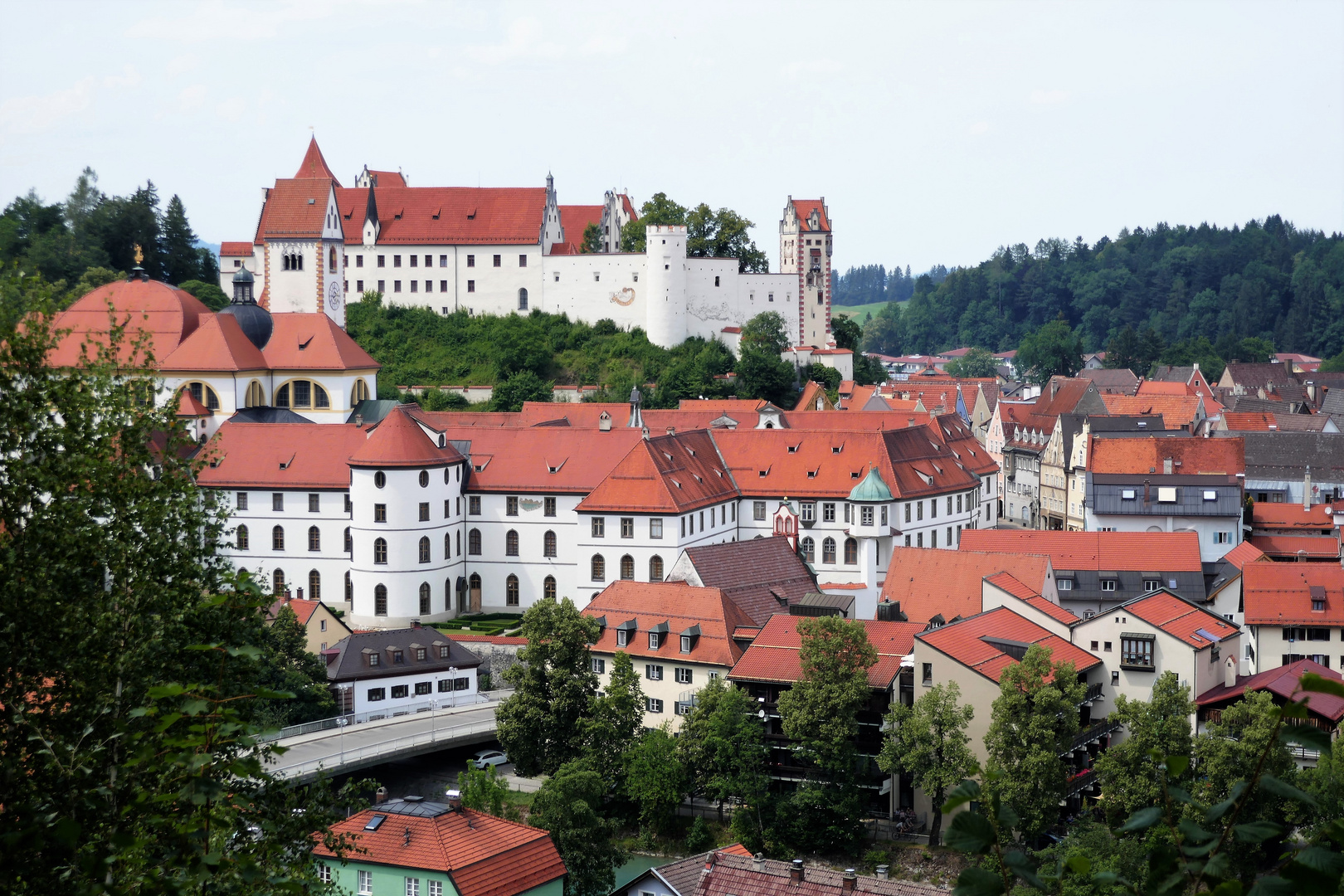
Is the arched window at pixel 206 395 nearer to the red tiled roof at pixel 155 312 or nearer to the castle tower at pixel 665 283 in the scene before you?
the red tiled roof at pixel 155 312

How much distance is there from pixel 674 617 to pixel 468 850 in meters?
18.4

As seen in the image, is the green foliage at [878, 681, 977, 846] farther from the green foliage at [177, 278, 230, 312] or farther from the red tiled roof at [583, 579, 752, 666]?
the green foliage at [177, 278, 230, 312]

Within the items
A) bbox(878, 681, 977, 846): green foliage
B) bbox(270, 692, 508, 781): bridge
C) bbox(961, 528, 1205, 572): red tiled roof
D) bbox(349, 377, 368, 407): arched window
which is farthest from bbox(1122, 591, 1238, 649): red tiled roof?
bbox(349, 377, 368, 407): arched window

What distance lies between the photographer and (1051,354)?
18088cm

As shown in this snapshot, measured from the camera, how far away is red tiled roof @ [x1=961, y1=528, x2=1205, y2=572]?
6272 centimetres

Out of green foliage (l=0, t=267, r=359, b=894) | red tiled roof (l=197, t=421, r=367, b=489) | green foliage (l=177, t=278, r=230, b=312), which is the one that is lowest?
red tiled roof (l=197, t=421, r=367, b=489)

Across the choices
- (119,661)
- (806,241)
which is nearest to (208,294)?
(806,241)

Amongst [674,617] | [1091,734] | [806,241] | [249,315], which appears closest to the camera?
[1091,734]

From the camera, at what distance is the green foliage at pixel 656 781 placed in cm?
4694

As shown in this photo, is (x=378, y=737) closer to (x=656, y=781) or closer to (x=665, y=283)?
(x=656, y=781)

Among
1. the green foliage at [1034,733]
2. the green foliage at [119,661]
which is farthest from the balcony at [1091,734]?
the green foliage at [119,661]

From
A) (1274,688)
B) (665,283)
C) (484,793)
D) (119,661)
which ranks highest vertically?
(665,283)

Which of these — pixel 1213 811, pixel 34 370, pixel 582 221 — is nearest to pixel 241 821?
pixel 34 370

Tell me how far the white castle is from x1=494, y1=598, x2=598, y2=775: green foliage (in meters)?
53.1
